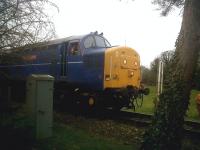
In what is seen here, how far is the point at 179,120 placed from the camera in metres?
7.09

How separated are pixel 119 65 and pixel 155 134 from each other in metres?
6.43

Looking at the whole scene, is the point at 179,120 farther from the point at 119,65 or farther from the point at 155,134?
the point at 119,65

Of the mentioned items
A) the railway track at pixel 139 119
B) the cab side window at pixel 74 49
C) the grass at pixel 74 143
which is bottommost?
the railway track at pixel 139 119

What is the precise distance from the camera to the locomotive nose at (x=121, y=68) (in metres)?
13.2

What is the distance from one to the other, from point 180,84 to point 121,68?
657 cm

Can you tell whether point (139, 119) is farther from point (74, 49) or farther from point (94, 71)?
point (74, 49)

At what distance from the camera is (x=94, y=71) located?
13539mm

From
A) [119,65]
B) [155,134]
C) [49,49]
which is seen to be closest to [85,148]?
[155,134]

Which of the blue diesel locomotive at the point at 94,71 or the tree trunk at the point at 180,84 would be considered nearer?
the tree trunk at the point at 180,84

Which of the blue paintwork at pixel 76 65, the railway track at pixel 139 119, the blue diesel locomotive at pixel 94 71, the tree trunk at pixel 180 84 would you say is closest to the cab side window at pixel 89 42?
the blue diesel locomotive at pixel 94 71

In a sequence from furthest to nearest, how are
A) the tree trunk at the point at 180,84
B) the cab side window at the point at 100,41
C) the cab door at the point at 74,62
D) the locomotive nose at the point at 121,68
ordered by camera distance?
the cab side window at the point at 100,41 < the cab door at the point at 74,62 < the locomotive nose at the point at 121,68 < the tree trunk at the point at 180,84

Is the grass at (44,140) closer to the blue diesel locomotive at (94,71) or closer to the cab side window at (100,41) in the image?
the blue diesel locomotive at (94,71)

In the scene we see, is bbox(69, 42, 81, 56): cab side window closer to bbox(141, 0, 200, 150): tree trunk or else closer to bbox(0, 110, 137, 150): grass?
bbox(0, 110, 137, 150): grass

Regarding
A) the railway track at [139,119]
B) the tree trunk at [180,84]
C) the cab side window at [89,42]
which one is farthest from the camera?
the cab side window at [89,42]
